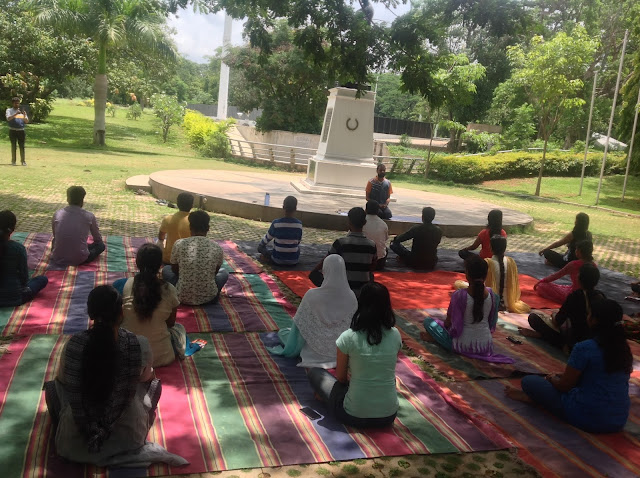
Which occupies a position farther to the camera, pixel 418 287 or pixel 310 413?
pixel 418 287

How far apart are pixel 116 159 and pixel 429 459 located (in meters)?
18.2

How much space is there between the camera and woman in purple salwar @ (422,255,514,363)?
15.7 ft

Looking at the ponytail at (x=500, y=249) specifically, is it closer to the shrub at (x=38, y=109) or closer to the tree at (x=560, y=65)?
the tree at (x=560, y=65)

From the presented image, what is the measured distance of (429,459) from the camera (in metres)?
3.43

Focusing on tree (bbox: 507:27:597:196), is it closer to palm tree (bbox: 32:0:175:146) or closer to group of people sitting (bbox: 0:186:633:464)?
palm tree (bbox: 32:0:175:146)

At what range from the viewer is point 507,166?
24.9 metres

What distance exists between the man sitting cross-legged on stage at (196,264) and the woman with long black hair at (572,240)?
14.1 feet

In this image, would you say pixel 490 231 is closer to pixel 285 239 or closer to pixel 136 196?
pixel 285 239

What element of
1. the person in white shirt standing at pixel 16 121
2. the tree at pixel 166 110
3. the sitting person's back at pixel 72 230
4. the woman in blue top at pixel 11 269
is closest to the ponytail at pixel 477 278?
the woman in blue top at pixel 11 269

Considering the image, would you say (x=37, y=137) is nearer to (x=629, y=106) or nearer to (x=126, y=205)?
(x=126, y=205)

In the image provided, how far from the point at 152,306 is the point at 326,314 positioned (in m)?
1.21

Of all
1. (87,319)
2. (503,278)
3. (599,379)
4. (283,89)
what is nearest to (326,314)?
(599,379)

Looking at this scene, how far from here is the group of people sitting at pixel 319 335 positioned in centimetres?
298

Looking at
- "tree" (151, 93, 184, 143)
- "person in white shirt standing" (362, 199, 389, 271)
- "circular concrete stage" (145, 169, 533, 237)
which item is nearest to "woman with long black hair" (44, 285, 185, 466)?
"person in white shirt standing" (362, 199, 389, 271)
